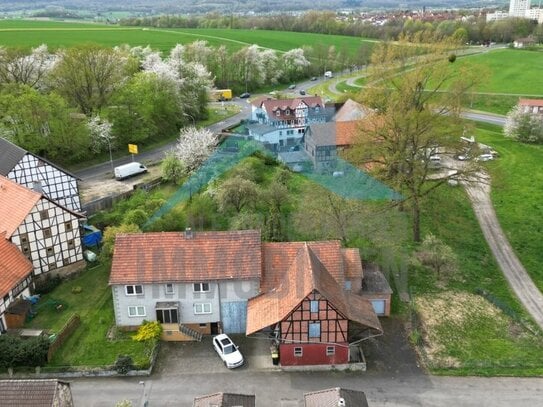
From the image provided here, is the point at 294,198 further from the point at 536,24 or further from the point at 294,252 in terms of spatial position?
the point at 536,24

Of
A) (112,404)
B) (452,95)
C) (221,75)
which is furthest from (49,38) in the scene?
(112,404)

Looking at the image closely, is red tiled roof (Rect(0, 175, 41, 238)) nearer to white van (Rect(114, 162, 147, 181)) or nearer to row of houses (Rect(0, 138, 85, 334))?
row of houses (Rect(0, 138, 85, 334))

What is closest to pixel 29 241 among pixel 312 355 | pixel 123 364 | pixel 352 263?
pixel 123 364

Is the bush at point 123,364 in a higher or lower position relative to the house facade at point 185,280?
lower

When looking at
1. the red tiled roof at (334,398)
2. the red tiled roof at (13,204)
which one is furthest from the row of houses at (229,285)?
the red tiled roof at (13,204)

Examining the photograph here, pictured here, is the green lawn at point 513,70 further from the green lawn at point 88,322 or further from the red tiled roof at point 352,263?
the green lawn at point 88,322

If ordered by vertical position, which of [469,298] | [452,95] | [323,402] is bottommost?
[469,298]
